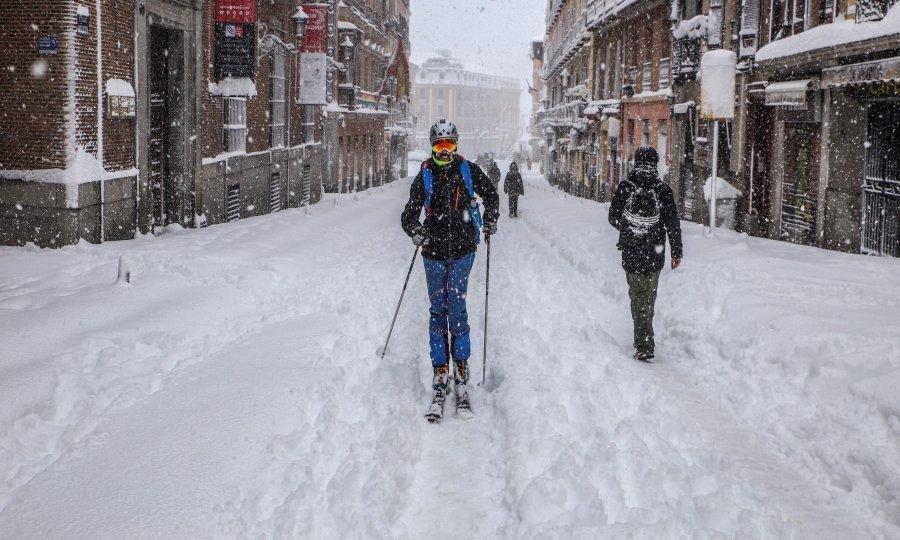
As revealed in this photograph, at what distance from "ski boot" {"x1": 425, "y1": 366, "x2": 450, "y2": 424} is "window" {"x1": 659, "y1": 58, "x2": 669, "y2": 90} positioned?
20900mm

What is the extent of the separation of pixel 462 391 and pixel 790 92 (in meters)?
12.4

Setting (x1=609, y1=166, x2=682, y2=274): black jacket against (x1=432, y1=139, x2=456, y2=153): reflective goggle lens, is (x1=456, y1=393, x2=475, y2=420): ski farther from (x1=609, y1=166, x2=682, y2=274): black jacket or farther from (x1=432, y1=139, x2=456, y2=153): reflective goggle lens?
(x1=609, y1=166, x2=682, y2=274): black jacket

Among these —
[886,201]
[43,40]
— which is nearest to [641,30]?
[886,201]

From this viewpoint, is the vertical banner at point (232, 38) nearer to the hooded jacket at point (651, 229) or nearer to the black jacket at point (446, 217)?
the hooded jacket at point (651, 229)

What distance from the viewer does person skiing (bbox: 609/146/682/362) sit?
713 centimetres

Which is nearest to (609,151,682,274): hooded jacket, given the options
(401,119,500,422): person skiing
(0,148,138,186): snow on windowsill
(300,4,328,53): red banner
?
(401,119,500,422): person skiing

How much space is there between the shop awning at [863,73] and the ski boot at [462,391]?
9250 mm

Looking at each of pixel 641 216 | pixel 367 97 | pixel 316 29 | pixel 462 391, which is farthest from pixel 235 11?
pixel 367 97

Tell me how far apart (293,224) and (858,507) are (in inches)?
550

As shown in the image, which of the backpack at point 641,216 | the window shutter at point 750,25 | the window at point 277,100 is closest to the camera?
the backpack at point 641,216

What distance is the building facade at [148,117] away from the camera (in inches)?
454

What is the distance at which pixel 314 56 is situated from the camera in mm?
24000

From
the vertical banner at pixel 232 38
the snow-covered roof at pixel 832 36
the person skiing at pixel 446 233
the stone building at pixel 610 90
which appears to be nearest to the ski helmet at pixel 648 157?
the person skiing at pixel 446 233

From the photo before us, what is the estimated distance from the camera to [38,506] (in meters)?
3.74
